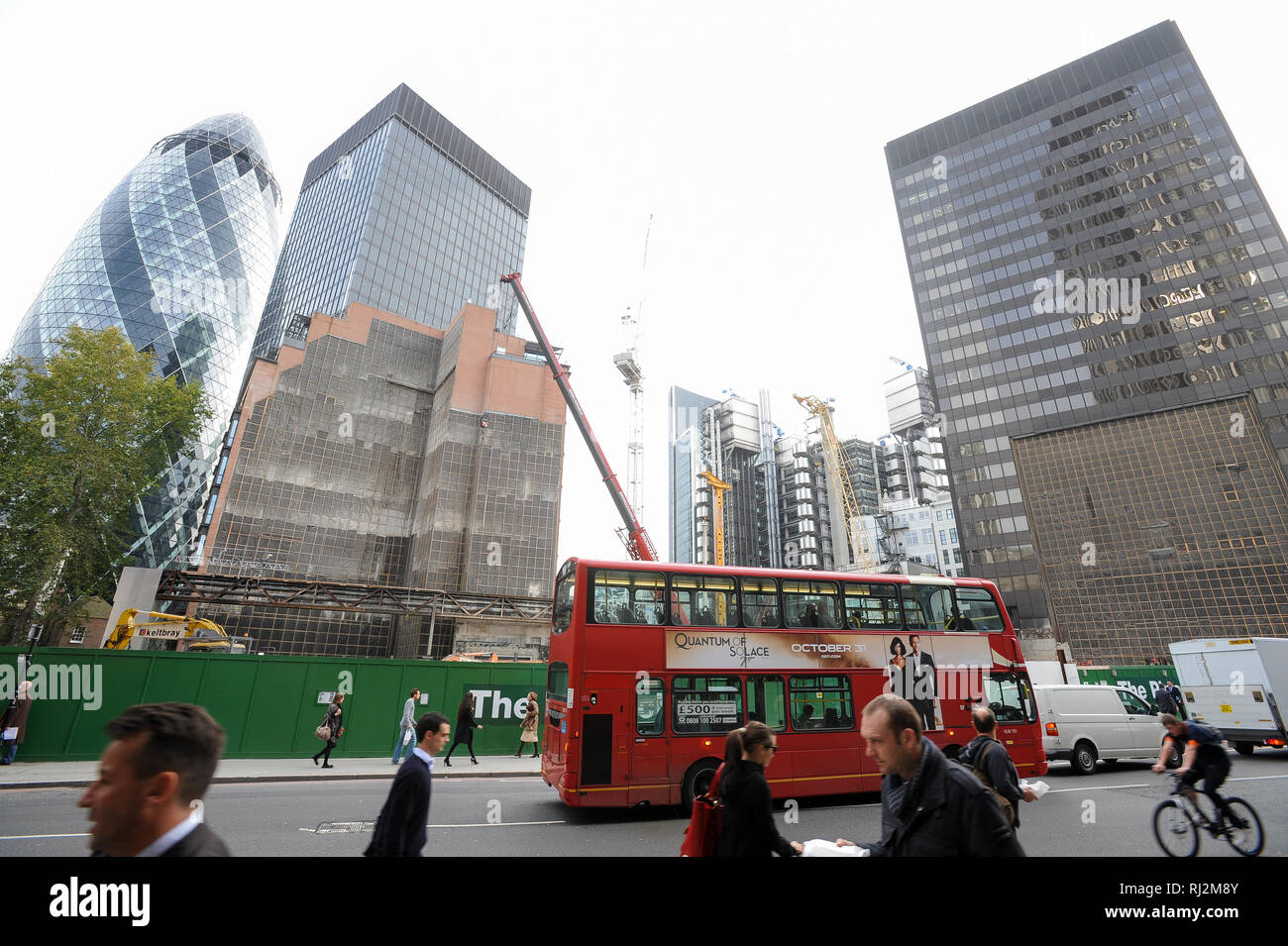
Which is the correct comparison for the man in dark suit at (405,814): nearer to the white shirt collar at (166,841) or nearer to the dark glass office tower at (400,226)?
the white shirt collar at (166,841)

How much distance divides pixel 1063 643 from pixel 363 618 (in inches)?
2317

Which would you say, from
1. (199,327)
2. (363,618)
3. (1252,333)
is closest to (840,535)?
(1252,333)

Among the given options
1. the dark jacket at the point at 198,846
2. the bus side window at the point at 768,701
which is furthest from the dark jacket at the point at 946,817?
the bus side window at the point at 768,701

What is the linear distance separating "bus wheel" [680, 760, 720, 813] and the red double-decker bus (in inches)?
1.1

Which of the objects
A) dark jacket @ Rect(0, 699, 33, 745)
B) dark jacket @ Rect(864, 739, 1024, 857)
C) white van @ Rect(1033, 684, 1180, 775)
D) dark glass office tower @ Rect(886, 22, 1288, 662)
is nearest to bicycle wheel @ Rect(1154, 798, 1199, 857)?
dark jacket @ Rect(864, 739, 1024, 857)

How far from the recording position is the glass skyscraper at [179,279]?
3019 inches

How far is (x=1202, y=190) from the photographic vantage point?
185ft

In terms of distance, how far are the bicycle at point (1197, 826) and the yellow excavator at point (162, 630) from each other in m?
24.9

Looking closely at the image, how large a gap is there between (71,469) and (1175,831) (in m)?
36.4

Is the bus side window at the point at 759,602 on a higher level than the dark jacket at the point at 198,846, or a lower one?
higher

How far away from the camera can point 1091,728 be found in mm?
14883

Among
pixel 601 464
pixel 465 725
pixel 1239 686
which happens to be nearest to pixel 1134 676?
pixel 1239 686

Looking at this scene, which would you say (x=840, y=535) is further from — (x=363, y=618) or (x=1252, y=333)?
(x=363, y=618)

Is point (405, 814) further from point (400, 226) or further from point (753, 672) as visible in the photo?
point (400, 226)
